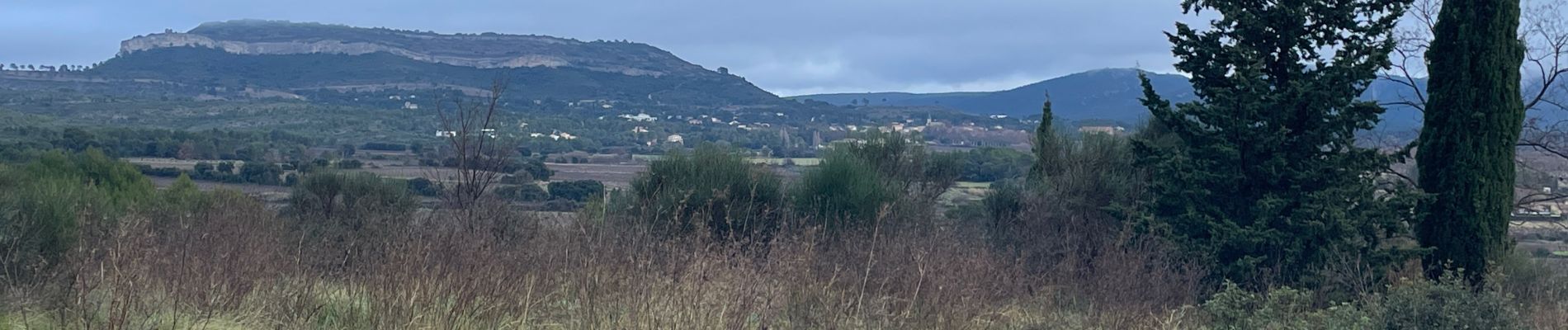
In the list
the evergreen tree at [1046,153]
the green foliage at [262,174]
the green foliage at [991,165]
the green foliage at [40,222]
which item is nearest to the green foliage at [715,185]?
the evergreen tree at [1046,153]

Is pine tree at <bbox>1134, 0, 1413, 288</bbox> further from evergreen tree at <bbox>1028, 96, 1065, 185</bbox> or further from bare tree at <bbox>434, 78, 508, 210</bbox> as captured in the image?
bare tree at <bbox>434, 78, 508, 210</bbox>

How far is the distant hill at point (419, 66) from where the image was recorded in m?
75.9

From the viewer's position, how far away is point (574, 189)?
88.5 ft

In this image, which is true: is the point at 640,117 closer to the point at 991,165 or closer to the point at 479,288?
the point at 991,165

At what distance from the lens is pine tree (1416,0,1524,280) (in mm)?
13922

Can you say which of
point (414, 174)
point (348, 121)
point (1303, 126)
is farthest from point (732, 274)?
point (348, 121)

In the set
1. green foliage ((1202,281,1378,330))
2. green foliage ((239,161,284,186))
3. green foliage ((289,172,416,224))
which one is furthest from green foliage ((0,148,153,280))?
green foliage ((239,161,284,186))

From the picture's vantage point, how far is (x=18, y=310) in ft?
18.4

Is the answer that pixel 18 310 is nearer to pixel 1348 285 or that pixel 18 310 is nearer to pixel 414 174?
pixel 1348 285

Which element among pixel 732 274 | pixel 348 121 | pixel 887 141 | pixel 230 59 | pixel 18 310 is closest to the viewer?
pixel 18 310

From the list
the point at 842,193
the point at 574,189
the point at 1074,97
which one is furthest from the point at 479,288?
the point at 1074,97

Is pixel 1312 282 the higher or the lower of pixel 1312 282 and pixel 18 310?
the lower

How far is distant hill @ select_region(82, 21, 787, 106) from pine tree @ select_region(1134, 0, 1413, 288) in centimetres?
5854

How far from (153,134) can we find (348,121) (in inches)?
548
